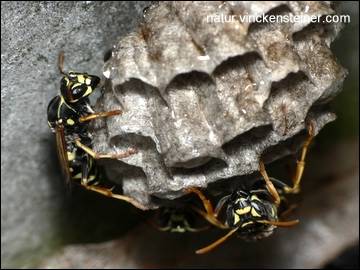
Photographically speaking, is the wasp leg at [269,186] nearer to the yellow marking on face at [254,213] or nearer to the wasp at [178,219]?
the yellow marking on face at [254,213]

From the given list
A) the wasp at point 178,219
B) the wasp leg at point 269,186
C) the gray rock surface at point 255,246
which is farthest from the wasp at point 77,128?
the gray rock surface at point 255,246

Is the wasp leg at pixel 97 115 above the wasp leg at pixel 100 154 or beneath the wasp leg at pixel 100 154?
above

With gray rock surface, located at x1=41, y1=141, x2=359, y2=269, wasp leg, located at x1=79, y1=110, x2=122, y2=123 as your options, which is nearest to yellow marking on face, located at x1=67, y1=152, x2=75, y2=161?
wasp leg, located at x1=79, y1=110, x2=122, y2=123

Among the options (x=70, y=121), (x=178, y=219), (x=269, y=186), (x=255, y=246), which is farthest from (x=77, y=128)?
(x=255, y=246)

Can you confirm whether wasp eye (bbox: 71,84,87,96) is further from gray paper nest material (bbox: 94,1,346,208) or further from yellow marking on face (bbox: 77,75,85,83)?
gray paper nest material (bbox: 94,1,346,208)

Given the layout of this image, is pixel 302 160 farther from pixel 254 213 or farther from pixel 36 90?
pixel 36 90

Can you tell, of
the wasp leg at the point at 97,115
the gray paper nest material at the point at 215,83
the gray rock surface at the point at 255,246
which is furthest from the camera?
the gray rock surface at the point at 255,246
